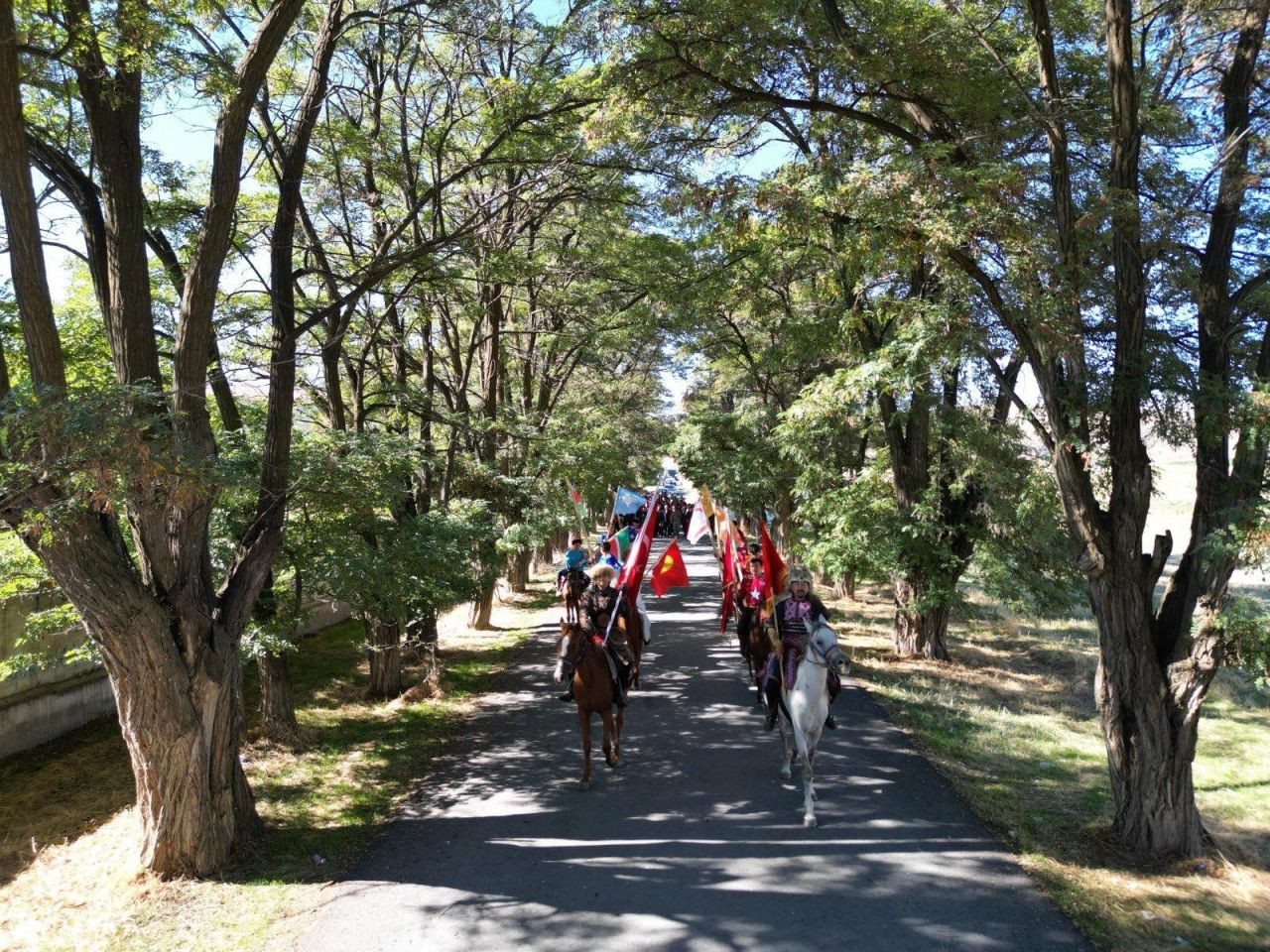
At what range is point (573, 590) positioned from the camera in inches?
421

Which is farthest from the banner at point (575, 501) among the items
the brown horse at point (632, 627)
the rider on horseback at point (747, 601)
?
the brown horse at point (632, 627)

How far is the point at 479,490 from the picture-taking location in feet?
54.4

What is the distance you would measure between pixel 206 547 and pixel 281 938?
3.34m

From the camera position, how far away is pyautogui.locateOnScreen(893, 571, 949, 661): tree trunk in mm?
14594

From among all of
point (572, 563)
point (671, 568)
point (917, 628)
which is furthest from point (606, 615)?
point (917, 628)

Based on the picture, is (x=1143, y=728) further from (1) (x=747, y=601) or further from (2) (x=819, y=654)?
(1) (x=747, y=601)

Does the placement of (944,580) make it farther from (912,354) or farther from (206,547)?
(206,547)

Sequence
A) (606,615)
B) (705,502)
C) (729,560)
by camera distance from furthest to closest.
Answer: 1. (705,502)
2. (729,560)
3. (606,615)

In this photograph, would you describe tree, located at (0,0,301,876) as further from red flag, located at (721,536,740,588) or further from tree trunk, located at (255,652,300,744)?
red flag, located at (721,536,740,588)

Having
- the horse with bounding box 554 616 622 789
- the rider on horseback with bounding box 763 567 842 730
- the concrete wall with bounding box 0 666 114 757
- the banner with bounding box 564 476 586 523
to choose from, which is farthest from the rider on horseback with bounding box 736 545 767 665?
the concrete wall with bounding box 0 666 114 757

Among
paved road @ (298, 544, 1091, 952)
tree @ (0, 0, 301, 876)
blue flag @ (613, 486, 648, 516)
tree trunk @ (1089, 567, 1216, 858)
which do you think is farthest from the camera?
blue flag @ (613, 486, 648, 516)

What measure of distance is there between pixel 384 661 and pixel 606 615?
555 cm

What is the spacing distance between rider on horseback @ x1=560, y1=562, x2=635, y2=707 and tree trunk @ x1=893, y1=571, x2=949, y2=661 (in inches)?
280

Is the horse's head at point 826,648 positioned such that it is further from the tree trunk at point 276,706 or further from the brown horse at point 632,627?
the tree trunk at point 276,706
